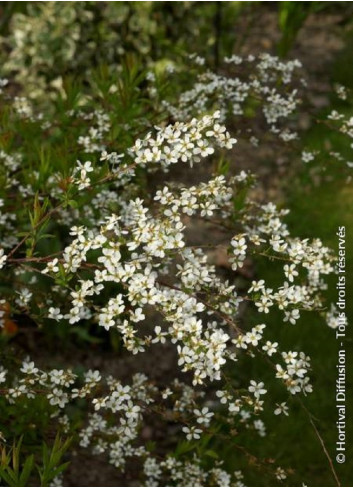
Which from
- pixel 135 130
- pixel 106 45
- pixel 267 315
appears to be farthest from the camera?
pixel 106 45

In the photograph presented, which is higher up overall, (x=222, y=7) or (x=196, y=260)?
(x=222, y=7)

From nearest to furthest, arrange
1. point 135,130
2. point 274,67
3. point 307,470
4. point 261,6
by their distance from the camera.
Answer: point 135,130 → point 274,67 → point 307,470 → point 261,6

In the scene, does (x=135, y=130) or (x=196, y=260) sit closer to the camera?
(x=196, y=260)

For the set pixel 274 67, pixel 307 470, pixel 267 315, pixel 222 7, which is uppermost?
pixel 222 7

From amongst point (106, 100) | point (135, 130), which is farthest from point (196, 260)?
point (106, 100)

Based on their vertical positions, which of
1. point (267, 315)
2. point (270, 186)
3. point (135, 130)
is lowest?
point (267, 315)

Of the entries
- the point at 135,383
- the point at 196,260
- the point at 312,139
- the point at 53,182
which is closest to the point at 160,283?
the point at 196,260

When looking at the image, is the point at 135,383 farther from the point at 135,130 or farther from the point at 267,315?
the point at 267,315

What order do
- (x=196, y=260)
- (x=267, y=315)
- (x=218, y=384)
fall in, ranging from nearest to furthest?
1. (x=196, y=260)
2. (x=218, y=384)
3. (x=267, y=315)

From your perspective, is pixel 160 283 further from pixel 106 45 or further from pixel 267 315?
pixel 106 45
